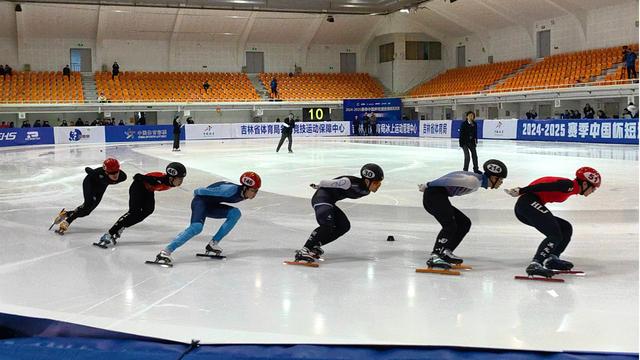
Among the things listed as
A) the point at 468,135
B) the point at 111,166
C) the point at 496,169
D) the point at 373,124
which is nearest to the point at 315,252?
the point at 496,169

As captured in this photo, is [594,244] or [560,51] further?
[560,51]

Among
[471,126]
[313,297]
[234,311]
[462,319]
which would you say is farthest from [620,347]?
[471,126]

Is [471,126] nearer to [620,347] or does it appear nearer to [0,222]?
[0,222]

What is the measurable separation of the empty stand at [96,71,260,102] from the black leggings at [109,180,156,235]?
1206 inches

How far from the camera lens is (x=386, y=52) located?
4269 cm

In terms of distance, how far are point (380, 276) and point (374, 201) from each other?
4247mm

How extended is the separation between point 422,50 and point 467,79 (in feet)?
18.7

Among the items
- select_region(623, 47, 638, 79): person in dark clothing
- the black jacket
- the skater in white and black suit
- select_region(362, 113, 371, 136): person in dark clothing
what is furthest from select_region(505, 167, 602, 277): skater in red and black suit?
select_region(362, 113, 371, 136): person in dark clothing

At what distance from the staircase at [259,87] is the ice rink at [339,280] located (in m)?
30.4

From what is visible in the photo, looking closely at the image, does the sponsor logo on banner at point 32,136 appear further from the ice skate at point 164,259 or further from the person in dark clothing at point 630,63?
the ice skate at point 164,259

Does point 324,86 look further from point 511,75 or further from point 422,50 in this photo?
point 511,75

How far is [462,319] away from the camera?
3.90 m

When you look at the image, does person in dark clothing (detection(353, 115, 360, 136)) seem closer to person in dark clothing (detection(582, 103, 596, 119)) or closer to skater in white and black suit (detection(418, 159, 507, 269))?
person in dark clothing (detection(582, 103, 596, 119))

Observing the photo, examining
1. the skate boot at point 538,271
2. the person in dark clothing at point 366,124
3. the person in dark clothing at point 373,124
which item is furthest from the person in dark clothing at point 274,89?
the skate boot at point 538,271
